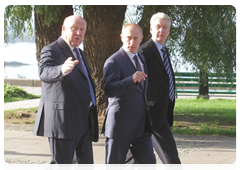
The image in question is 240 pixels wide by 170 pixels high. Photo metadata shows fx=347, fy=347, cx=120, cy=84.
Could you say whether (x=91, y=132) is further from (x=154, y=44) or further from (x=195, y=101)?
(x=195, y=101)

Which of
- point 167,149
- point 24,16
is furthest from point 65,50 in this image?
point 24,16

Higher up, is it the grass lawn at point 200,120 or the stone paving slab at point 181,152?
the grass lawn at point 200,120

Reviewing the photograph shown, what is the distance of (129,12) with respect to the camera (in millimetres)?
9164

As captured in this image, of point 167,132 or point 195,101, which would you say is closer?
point 167,132

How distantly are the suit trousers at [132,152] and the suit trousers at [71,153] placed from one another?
199mm

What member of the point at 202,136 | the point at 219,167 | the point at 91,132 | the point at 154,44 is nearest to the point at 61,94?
the point at 91,132

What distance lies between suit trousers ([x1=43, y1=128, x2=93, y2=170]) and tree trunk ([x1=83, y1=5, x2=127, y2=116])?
5301mm

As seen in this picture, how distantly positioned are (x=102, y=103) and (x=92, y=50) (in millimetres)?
1385

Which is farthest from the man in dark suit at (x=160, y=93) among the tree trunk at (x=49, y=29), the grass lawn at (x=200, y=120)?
the tree trunk at (x=49, y=29)

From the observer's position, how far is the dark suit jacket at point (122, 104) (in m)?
3.40

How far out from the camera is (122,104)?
3.43 meters

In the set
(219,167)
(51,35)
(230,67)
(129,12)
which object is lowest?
(219,167)

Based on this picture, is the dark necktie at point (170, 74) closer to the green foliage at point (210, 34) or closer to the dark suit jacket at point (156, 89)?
the dark suit jacket at point (156, 89)

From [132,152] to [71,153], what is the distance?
2.51 feet
